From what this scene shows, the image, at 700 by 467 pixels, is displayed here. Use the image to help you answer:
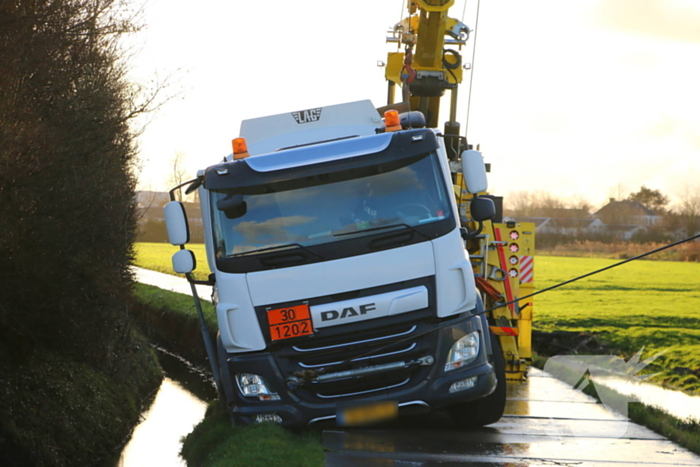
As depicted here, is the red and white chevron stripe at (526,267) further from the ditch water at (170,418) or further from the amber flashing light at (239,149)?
the ditch water at (170,418)

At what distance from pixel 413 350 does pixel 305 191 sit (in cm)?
160

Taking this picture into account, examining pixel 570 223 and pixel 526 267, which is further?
pixel 570 223

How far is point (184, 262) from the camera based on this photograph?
7.41m

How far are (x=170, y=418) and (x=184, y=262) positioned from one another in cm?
746

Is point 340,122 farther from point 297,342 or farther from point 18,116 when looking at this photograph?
point 18,116

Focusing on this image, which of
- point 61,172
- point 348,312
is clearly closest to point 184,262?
point 348,312

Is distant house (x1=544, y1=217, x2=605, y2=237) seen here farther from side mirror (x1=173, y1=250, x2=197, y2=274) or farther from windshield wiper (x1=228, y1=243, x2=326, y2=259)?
windshield wiper (x1=228, y1=243, x2=326, y2=259)

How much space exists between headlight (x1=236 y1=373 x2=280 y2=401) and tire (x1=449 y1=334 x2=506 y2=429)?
2.04m

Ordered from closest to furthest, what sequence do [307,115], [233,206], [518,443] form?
1. [233,206]
2. [518,443]
3. [307,115]

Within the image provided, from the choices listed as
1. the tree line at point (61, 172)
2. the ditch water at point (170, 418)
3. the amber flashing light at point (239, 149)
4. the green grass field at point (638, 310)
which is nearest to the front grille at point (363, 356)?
the amber flashing light at point (239, 149)

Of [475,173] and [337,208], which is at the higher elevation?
[475,173]

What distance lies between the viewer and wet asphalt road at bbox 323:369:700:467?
656 centimetres

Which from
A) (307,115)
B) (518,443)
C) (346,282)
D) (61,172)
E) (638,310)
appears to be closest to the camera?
(346,282)

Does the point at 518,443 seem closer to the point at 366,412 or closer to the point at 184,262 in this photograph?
the point at 366,412
